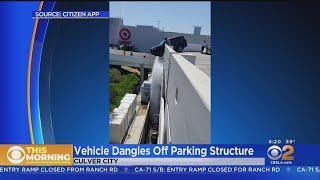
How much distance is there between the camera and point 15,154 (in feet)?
7.63

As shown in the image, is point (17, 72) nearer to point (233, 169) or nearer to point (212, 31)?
point (212, 31)

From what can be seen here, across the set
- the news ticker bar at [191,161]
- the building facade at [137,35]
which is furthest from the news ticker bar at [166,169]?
the building facade at [137,35]

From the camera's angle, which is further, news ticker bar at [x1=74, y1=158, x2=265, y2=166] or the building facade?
the building facade

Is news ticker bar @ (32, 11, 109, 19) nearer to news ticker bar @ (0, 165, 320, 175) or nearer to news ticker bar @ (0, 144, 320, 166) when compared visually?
news ticker bar @ (0, 144, 320, 166)

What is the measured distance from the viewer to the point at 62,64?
2.31 m

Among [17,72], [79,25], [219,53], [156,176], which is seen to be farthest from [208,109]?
[17,72]

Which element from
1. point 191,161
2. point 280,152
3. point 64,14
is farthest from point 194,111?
point 64,14

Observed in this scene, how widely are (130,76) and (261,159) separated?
47.5 inches

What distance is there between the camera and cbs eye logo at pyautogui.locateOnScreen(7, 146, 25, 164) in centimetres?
232

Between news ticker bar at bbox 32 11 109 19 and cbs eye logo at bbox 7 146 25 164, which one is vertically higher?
news ticker bar at bbox 32 11 109 19

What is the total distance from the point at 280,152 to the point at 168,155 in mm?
563

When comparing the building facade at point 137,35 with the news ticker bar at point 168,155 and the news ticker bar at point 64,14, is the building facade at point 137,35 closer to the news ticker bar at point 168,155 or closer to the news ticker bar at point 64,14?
the news ticker bar at point 64,14

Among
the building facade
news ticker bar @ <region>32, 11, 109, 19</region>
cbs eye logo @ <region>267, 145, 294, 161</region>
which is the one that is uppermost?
news ticker bar @ <region>32, 11, 109, 19</region>

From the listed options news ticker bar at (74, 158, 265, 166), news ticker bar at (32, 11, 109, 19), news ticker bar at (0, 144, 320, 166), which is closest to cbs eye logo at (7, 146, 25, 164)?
news ticker bar at (0, 144, 320, 166)
